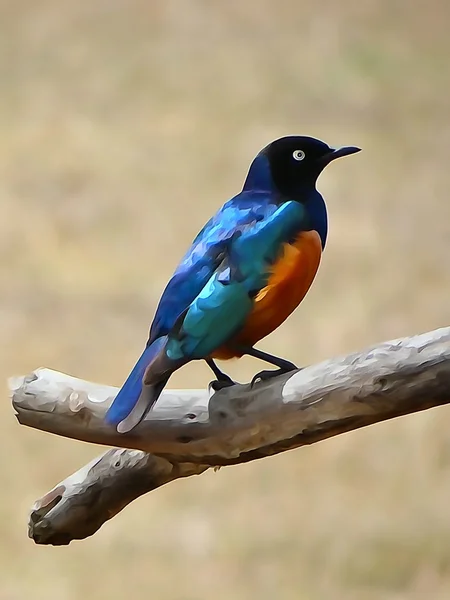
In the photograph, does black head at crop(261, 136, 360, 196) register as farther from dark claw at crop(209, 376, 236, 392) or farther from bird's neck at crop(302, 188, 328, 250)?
dark claw at crop(209, 376, 236, 392)

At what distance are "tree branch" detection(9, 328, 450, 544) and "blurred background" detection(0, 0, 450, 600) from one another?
314 mm

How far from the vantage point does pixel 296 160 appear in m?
0.83

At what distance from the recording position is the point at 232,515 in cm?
128

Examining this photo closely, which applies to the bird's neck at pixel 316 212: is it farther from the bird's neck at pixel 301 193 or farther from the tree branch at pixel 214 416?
the tree branch at pixel 214 416

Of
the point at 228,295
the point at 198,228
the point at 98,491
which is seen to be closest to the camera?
the point at 228,295

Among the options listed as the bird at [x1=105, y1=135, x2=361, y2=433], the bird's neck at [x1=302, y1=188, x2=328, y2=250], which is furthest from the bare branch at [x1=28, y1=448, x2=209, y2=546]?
the bird's neck at [x1=302, y1=188, x2=328, y2=250]

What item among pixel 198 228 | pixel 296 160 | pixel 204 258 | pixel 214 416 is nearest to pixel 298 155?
pixel 296 160

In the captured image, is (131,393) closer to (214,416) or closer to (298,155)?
(214,416)

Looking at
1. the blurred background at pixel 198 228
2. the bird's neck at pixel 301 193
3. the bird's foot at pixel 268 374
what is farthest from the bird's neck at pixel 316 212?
the blurred background at pixel 198 228

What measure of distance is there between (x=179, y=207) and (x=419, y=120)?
17.1 inches

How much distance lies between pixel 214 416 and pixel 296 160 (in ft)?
0.85

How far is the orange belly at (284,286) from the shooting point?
77 centimetres

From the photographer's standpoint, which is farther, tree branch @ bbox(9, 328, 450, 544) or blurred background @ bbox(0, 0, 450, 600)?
blurred background @ bbox(0, 0, 450, 600)

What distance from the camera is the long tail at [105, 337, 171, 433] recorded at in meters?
0.77
